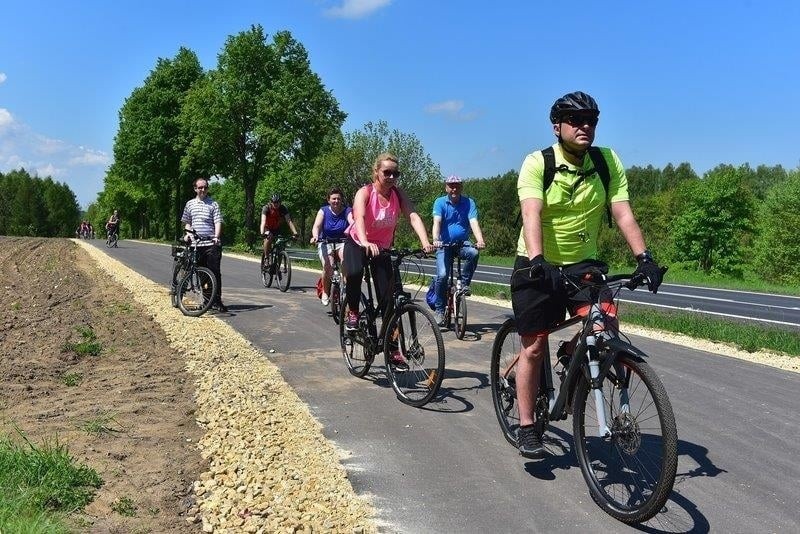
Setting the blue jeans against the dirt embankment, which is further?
the blue jeans

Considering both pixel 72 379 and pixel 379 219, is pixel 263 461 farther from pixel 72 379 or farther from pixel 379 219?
pixel 72 379

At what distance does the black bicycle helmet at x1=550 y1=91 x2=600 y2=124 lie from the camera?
350 cm

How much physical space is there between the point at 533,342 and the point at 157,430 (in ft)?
8.86

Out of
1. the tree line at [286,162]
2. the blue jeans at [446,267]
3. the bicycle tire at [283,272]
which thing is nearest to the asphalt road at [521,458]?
the blue jeans at [446,267]

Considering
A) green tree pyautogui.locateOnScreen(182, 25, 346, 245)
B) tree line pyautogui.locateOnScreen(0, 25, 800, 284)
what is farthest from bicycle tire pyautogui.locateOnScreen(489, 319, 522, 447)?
green tree pyautogui.locateOnScreen(182, 25, 346, 245)

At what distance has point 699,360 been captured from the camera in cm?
711

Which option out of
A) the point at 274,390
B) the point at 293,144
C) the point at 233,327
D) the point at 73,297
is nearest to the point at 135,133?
the point at 293,144

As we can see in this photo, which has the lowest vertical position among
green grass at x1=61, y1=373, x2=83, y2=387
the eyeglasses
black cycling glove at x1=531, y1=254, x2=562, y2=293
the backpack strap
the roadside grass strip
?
green grass at x1=61, y1=373, x2=83, y2=387

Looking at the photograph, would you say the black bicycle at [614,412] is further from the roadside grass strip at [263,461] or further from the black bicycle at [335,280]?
the black bicycle at [335,280]

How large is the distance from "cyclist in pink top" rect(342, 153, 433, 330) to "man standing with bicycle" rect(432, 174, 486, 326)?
2560 mm

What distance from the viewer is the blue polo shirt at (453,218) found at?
28.1 ft

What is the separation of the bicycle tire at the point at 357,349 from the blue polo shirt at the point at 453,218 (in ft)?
8.64

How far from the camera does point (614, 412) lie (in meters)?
3.24

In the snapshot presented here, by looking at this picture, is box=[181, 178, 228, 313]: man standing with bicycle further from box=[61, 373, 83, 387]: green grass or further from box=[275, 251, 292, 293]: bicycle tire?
box=[61, 373, 83, 387]: green grass
